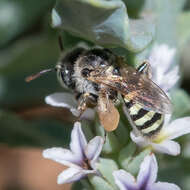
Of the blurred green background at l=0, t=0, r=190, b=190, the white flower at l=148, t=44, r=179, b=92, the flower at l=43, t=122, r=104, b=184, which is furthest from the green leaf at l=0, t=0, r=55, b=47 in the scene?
the flower at l=43, t=122, r=104, b=184

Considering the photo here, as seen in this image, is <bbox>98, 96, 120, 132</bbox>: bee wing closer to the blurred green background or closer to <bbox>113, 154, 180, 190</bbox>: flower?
<bbox>113, 154, 180, 190</bbox>: flower

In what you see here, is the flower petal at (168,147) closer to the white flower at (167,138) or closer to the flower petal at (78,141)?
the white flower at (167,138)

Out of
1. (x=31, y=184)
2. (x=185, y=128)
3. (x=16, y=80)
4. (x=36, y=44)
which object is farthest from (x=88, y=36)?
(x=31, y=184)

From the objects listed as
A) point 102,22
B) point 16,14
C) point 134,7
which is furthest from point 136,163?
point 16,14

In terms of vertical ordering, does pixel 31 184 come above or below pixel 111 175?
below

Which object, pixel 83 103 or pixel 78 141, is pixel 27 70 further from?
pixel 78 141

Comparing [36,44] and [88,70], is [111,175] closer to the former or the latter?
[88,70]

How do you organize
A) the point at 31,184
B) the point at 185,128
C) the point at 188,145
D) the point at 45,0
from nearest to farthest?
the point at 185,128 → the point at 188,145 → the point at 45,0 → the point at 31,184
